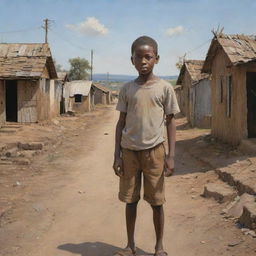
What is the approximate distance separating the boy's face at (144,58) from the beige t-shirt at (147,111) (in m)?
0.15

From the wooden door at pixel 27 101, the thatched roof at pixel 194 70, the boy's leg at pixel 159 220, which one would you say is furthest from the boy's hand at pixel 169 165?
the thatched roof at pixel 194 70

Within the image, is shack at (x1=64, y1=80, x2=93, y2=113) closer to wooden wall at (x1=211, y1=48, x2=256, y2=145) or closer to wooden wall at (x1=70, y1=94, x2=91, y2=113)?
wooden wall at (x1=70, y1=94, x2=91, y2=113)

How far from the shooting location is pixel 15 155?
1041 cm

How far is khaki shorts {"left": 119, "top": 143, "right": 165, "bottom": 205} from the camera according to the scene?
3.61 m

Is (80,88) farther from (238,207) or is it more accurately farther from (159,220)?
(159,220)

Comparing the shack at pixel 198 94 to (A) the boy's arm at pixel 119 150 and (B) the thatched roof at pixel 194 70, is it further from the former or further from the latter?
(A) the boy's arm at pixel 119 150

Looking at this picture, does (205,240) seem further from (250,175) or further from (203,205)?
(250,175)

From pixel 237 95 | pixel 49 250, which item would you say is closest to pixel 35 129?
pixel 237 95

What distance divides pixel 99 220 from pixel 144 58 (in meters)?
2.69

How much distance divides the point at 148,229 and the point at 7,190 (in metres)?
3.35

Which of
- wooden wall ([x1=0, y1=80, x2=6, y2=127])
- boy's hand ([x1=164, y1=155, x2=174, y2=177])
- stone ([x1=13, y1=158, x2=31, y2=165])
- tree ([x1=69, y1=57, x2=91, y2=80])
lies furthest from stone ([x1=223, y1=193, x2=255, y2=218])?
tree ([x1=69, y1=57, x2=91, y2=80])

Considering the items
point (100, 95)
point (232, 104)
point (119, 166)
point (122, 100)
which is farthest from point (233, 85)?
point (100, 95)

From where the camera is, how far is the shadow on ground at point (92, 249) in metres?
4.13

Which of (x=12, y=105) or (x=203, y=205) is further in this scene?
(x=12, y=105)
